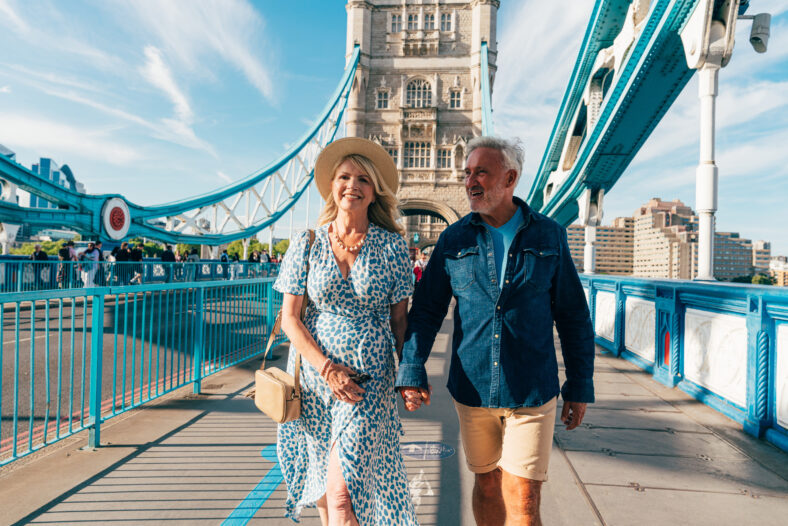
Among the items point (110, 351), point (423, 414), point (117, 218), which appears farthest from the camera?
point (117, 218)

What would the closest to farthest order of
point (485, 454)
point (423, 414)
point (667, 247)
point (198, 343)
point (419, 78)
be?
point (485, 454) → point (423, 414) → point (198, 343) → point (419, 78) → point (667, 247)

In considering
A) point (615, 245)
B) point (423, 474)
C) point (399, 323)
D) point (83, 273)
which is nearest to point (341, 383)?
point (399, 323)

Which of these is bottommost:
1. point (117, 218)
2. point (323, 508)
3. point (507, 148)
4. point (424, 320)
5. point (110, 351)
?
point (110, 351)

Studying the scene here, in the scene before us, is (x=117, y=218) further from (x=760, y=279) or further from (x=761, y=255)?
(x=761, y=255)

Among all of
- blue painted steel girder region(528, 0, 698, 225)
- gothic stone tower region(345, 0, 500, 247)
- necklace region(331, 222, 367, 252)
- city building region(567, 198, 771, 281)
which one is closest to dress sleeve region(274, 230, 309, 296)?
necklace region(331, 222, 367, 252)

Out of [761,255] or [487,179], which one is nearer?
[487,179]

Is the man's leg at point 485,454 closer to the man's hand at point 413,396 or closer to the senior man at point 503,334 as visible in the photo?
the senior man at point 503,334

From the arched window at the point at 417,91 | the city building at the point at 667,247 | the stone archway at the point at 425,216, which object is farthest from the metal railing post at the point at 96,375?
the city building at the point at 667,247

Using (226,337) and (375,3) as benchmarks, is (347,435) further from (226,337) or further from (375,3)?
(375,3)

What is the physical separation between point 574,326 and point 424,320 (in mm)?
515

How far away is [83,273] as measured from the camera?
34.5ft

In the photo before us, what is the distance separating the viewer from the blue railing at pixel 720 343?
9.53 feet

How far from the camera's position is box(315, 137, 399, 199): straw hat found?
5.85 ft

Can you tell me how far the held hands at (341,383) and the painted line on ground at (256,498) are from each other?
84 centimetres
